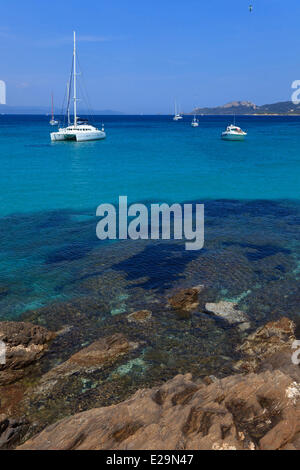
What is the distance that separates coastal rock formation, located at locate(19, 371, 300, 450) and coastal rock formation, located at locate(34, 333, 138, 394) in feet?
11.4

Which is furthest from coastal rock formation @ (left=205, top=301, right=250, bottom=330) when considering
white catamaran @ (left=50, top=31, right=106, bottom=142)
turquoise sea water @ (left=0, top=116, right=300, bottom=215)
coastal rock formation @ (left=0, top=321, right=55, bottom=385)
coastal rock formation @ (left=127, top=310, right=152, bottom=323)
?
white catamaran @ (left=50, top=31, right=106, bottom=142)

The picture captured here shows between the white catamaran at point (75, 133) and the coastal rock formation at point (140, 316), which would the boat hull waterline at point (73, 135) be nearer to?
the white catamaran at point (75, 133)

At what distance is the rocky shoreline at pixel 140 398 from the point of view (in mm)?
8156

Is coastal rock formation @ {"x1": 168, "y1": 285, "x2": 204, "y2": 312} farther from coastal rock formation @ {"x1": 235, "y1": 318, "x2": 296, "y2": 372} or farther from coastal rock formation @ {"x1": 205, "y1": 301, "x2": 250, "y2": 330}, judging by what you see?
coastal rock formation @ {"x1": 235, "y1": 318, "x2": 296, "y2": 372}

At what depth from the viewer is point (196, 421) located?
852cm

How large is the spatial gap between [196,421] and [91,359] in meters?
5.90

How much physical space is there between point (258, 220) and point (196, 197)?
10.4 metres

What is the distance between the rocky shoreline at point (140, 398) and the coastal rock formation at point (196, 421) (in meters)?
0.02

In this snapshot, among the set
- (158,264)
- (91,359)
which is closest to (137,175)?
(158,264)

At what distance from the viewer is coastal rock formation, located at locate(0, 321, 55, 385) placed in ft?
42.3

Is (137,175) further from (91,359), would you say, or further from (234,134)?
(234,134)

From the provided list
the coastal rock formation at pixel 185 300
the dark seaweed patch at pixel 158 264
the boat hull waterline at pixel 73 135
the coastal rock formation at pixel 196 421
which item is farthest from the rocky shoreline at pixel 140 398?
the boat hull waterline at pixel 73 135

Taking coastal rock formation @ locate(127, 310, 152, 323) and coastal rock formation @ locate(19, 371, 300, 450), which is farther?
coastal rock formation @ locate(127, 310, 152, 323)
